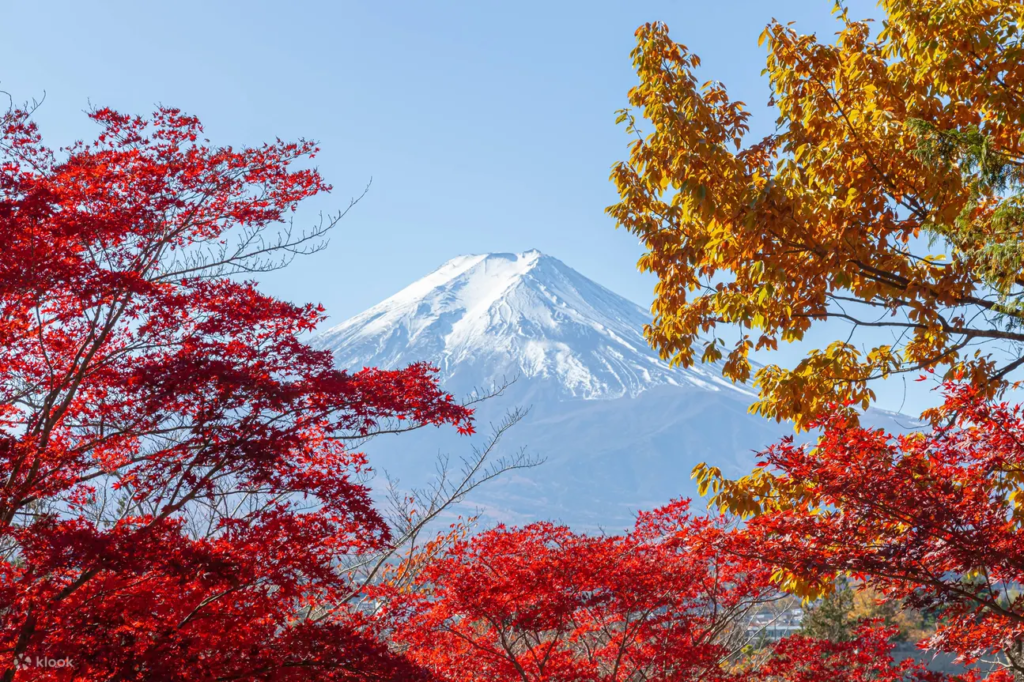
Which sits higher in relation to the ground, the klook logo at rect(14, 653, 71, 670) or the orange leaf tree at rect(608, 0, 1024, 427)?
the orange leaf tree at rect(608, 0, 1024, 427)

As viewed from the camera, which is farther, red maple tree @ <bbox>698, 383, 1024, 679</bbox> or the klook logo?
red maple tree @ <bbox>698, 383, 1024, 679</bbox>

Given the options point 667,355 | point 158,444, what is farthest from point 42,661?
point 667,355

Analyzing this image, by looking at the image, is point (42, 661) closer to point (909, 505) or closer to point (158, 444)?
point (158, 444)

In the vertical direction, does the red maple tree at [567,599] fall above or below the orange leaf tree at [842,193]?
below

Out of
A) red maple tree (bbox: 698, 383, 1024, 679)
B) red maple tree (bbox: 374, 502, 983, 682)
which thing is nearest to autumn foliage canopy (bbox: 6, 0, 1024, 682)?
red maple tree (bbox: 698, 383, 1024, 679)

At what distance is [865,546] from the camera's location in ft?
17.0

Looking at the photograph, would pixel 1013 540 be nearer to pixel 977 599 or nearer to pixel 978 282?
pixel 977 599

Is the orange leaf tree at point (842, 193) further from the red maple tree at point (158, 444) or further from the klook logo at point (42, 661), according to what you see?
the klook logo at point (42, 661)

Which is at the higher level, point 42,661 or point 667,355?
point 667,355

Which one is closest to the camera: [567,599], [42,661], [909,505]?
[42,661]

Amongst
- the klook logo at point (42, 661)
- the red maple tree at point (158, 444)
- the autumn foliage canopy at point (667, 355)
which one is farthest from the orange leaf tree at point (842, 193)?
the klook logo at point (42, 661)

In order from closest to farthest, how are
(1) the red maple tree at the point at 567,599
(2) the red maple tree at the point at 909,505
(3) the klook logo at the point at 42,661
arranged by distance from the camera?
(3) the klook logo at the point at 42,661 → (2) the red maple tree at the point at 909,505 → (1) the red maple tree at the point at 567,599

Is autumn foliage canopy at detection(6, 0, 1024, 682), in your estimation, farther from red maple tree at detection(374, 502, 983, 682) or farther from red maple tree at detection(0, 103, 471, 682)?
red maple tree at detection(374, 502, 983, 682)

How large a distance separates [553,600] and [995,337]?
16.1ft
